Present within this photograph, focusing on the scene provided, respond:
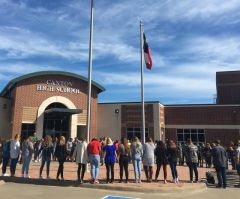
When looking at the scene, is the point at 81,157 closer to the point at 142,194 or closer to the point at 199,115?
the point at 142,194

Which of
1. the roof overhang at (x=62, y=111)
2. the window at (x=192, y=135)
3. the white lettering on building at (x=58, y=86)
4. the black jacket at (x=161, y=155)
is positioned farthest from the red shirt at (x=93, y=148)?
the window at (x=192, y=135)

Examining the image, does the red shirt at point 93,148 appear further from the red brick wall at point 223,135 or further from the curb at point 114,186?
the red brick wall at point 223,135

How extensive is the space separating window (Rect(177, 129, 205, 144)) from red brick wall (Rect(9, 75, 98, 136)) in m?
9.78

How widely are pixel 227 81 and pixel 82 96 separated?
48.3 metres

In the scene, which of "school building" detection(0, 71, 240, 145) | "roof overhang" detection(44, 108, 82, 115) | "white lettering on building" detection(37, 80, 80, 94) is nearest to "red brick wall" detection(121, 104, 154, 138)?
"school building" detection(0, 71, 240, 145)

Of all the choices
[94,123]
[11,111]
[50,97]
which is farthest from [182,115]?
[11,111]

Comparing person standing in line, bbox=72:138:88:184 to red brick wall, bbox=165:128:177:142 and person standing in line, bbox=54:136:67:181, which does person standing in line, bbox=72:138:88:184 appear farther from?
red brick wall, bbox=165:128:177:142

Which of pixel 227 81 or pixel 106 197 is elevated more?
pixel 227 81

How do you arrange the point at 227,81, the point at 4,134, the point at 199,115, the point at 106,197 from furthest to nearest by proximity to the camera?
1. the point at 227,81
2. the point at 199,115
3. the point at 4,134
4. the point at 106,197

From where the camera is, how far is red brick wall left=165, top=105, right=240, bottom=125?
114 ft

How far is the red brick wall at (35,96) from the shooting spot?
2895cm

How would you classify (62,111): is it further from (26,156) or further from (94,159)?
(94,159)

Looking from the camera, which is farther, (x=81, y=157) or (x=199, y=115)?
(x=199, y=115)

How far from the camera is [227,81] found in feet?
237
